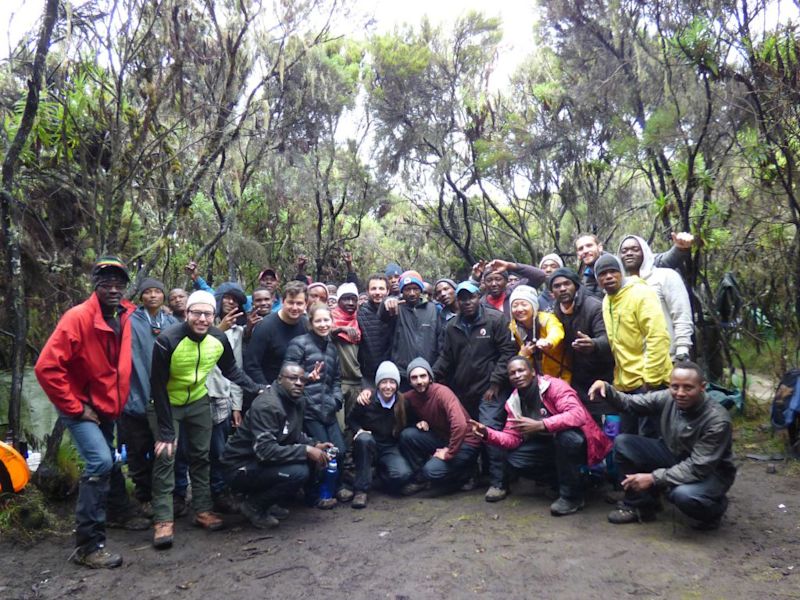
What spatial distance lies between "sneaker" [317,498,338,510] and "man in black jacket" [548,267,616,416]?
246cm

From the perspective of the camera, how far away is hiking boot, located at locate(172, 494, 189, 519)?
5164mm

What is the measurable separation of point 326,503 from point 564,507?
2083 millimetres

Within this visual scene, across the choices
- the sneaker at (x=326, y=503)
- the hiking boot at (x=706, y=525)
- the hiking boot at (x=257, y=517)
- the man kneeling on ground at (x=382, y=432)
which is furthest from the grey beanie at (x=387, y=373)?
the hiking boot at (x=706, y=525)

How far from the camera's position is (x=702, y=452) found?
4223mm

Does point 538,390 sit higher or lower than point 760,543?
higher

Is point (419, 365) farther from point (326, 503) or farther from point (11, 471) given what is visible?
point (11, 471)

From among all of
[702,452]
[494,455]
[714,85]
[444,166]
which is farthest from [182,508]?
[444,166]

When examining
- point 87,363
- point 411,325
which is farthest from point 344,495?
point 87,363

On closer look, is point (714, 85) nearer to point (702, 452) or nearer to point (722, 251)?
point (722, 251)

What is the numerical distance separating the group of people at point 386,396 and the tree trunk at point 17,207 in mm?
999

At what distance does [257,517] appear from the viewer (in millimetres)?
5023

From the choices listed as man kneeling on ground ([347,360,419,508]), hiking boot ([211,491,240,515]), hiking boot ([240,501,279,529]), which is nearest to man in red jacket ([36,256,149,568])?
hiking boot ([240,501,279,529])

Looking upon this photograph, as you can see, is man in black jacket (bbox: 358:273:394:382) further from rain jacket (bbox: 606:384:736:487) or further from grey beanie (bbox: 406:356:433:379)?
rain jacket (bbox: 606:384:736:487)

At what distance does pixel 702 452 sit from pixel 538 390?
1.43 metres
